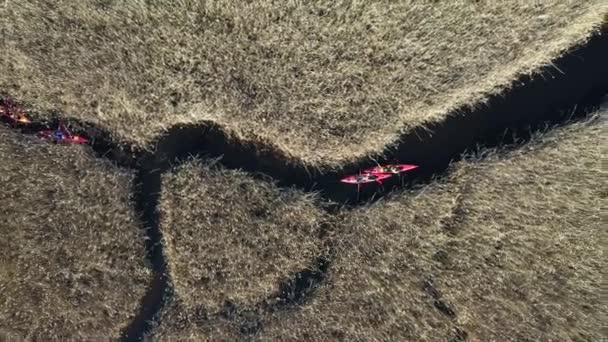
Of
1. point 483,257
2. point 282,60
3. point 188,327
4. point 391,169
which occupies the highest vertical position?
point 282,60

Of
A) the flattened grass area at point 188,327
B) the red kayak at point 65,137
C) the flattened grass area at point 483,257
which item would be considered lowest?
the flattened grass area at point 188,327

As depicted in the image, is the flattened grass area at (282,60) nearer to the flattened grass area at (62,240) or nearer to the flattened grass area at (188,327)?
the flattened grass area at (62,240)

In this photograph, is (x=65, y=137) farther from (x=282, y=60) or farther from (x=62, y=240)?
(x=282, y=60)

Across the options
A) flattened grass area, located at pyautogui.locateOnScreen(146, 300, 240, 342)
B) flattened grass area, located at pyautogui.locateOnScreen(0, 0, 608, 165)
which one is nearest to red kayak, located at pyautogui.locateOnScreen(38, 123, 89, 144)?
flattened grass area, located at pyautogui.locateOnScreen(0, 0, 608, 165)

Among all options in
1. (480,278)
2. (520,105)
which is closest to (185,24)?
(520,105)

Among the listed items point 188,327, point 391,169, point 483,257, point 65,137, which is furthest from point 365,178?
Result: point 65,137

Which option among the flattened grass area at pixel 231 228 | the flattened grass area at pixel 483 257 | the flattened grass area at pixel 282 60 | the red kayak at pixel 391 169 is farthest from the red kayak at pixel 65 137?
the red kayak at pixel 391 169
